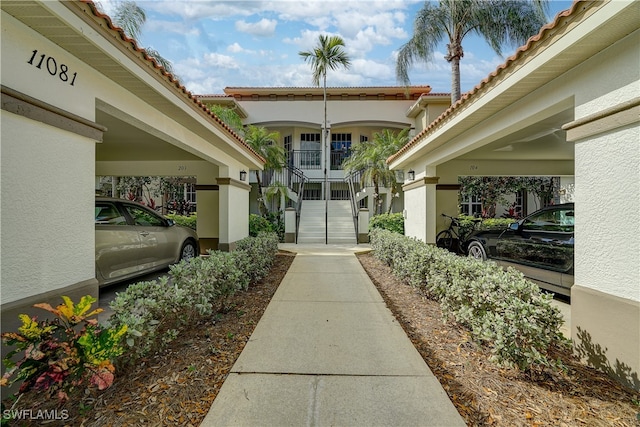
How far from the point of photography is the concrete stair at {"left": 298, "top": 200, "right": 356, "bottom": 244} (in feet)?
44.2

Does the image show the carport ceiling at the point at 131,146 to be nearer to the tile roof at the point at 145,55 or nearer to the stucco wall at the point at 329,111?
the tile roof at the point at 145,55

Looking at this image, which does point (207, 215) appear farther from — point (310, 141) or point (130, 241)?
point (310, 141)

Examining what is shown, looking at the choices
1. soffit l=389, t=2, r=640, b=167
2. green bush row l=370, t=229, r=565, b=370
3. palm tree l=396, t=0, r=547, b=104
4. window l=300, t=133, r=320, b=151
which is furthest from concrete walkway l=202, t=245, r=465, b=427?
window l=300, t=133, r=320, b=151

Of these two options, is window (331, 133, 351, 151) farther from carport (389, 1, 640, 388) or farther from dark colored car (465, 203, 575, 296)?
carport (389, 1, 640, 388)

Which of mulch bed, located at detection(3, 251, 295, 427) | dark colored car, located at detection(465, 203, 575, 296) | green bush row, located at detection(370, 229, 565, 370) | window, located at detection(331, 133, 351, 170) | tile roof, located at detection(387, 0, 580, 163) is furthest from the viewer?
window, located at detection(331, 133, 351, 170)

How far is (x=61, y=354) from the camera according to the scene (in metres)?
2.13

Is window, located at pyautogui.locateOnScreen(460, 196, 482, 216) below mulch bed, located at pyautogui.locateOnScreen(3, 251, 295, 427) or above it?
above

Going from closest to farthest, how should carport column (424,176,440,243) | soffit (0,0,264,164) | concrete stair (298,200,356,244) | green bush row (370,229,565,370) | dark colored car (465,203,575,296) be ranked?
soffit (0,0,264,164) < green bush row (370,229,565,370) < dark colored car (465,203,575,296) < carport column (424,176,440,243) < concrete stair (298,200,356,244)

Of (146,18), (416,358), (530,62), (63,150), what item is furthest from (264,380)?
(146,18)

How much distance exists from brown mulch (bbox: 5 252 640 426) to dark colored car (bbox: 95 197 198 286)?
7.33 feet

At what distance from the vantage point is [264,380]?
2.85 metres

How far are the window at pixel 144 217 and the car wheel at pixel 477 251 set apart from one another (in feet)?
22.3

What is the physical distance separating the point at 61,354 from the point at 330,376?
204 cm

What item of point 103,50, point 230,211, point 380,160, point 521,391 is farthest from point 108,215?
point 380,160
